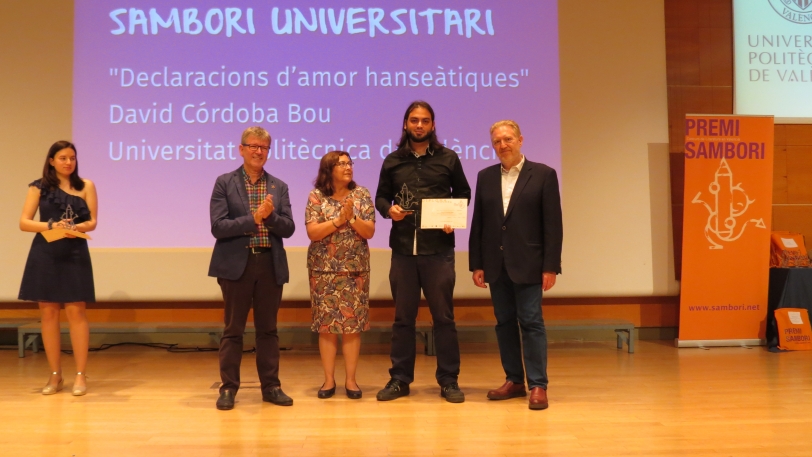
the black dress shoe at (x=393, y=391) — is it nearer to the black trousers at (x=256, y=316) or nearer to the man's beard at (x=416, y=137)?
the black trousers at (x=256, y=316)

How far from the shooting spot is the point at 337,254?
12.0 feet

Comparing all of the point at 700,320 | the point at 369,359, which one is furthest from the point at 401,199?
the point at 700,320

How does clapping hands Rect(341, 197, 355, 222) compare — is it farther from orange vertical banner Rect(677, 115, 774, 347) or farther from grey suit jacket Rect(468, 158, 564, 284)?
orange vertical banner Rect(677, 115, 774, 347)

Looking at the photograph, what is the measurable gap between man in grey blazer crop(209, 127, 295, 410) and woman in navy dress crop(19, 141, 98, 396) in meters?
0.88

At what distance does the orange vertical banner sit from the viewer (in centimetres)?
→ 543

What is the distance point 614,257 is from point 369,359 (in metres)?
2.18

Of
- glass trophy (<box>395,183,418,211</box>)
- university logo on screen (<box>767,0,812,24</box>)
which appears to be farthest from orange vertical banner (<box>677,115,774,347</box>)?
glass trophy (<box>395,183,418,211</box>)

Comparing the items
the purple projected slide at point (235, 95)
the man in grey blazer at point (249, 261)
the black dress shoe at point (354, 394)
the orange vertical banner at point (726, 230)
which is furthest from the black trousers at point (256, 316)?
the orange vertical banner at point (726, 230)

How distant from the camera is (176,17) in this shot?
5.35 metres

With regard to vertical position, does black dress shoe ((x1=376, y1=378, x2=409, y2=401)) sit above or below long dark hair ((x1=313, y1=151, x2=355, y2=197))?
below

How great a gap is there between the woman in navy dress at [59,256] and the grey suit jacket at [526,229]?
7.51 ft

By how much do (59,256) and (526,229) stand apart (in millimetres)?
2602

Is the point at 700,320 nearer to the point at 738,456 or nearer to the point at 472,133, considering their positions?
the point at 472,133

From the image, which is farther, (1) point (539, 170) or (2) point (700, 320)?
(2) point (700, 320)
